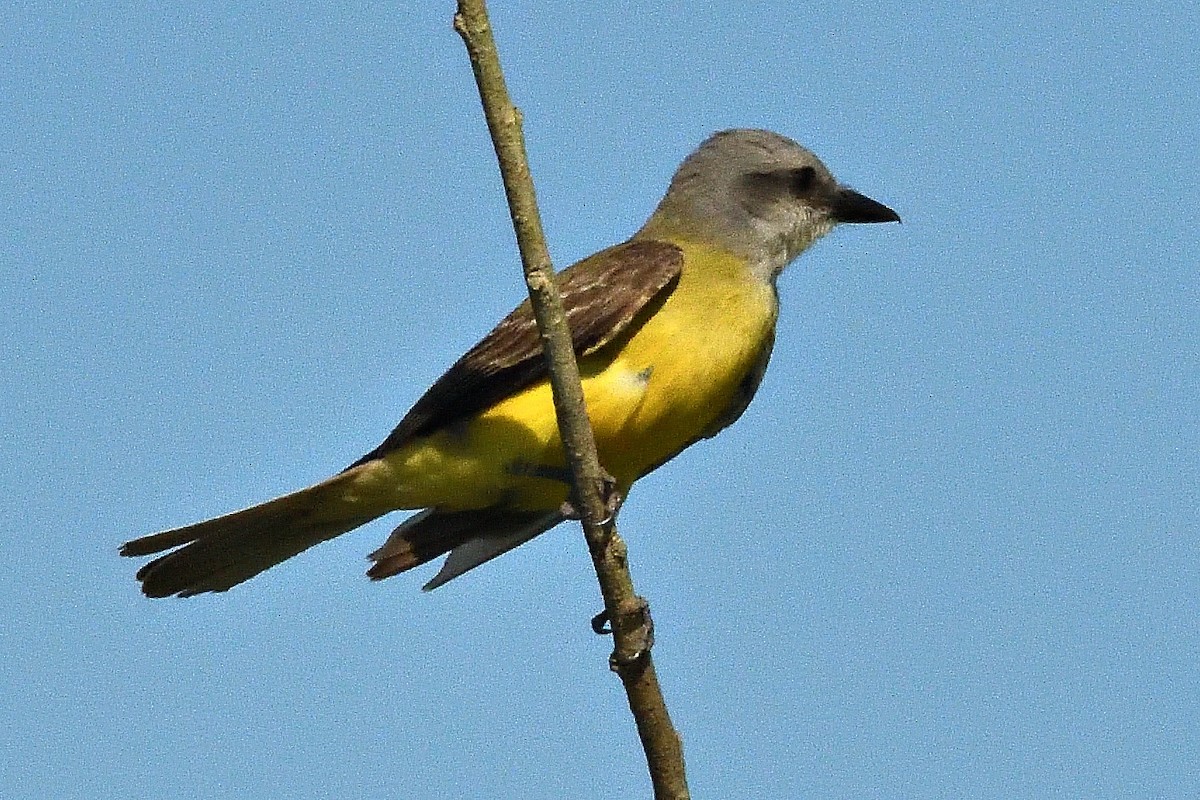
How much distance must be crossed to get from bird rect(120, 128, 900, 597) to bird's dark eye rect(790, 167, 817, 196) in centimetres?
76

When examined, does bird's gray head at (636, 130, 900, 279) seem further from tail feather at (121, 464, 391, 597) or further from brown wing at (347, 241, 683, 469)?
tail feather at (121, 464, 391, 597)

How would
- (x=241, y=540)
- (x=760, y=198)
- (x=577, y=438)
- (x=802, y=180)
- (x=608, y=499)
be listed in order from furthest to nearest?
1. (x=802, y=180)
2. (x=760, y=198)
3. (x=241, y=540)
4. (x=608, y=499)
5. (x=577, y=438)

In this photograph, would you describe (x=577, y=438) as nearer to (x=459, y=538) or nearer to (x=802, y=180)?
(x=459, y=538)

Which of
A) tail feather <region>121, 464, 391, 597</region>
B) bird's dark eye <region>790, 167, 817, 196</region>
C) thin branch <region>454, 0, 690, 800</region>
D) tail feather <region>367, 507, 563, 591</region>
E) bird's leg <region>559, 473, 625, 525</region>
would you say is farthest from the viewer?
bird's dark eye <region>790, 167, 817, 196</region>

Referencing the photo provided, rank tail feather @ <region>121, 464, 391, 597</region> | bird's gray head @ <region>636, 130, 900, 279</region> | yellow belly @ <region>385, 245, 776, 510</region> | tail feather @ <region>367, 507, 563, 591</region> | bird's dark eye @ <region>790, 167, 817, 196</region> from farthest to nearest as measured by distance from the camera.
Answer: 1. bird's dark eye @ <region>790, 167, 817, 196</region>
2. bird's gray head @ <region>636, 130, 900, 279</region>
3. tail feather @ <region>367, 507, 563, 591</region>
4. tail feather @ <region>121, 464, 391, 597</region>
5. yellow belly @ <region>385, 245, 776, 510</region>

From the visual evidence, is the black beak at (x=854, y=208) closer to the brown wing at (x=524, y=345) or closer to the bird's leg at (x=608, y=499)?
the brown wing at (x=524, y=345)

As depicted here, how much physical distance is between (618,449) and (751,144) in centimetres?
217

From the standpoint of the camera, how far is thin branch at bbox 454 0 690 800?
14.0 ft

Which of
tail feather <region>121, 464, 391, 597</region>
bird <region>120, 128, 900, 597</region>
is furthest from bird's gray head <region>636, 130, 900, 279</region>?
tail feather <region>121, 464, 391, 597</region>

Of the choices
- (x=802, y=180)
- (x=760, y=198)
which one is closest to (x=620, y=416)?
(x=760, y=198)

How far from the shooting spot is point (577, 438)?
187 inches

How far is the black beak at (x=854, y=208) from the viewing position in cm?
796

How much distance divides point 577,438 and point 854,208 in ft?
11.7

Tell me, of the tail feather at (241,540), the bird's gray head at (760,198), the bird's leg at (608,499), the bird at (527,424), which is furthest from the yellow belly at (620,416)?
the bird's leg at (608,499)
